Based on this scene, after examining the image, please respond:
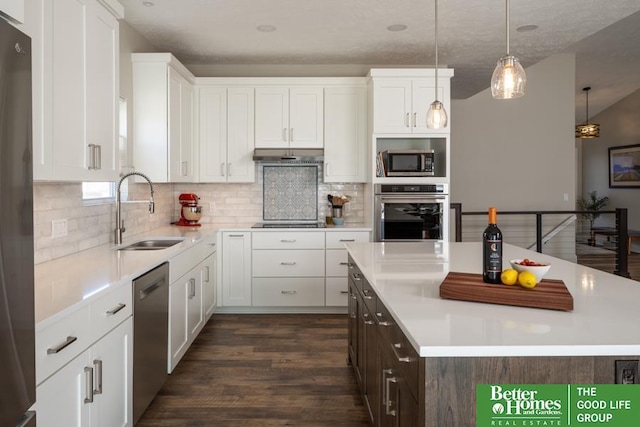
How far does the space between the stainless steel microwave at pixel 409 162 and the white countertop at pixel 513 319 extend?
2.58m

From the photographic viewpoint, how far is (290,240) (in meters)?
5.03

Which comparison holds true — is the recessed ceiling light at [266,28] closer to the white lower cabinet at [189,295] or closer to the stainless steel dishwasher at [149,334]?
the white lower cabinet at [189,295]

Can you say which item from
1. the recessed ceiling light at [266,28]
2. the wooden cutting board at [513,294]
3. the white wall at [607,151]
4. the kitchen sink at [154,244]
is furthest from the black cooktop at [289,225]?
the white wall at [607,151]

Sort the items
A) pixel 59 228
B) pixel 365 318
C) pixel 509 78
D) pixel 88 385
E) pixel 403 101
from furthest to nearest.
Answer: pixel 403 101 < pixel 59 228 < pixel 365 318 < pixel 509 78 < pixel 88 385

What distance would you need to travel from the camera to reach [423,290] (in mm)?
2035

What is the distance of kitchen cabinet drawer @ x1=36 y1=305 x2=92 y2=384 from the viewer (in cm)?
162

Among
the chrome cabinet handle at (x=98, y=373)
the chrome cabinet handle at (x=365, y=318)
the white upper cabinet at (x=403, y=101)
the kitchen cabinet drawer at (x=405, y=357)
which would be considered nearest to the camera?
the kitchen cabinet drawer at (x=405, y=357)

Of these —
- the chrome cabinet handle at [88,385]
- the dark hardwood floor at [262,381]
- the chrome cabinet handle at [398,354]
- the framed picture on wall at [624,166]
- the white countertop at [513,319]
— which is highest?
the framed picture on wall at [624,166]

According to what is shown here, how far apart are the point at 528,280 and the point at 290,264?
346 cm

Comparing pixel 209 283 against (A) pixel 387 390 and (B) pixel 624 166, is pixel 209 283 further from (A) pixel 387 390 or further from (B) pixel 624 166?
(B) pixel 624 166

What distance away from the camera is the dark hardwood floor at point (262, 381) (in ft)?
9.29

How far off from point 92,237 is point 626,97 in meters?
11.4

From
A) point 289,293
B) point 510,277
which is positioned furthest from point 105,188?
point 510,277

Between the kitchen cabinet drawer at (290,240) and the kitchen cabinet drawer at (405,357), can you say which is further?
the kitchen cabinet drawer at (290,240)
